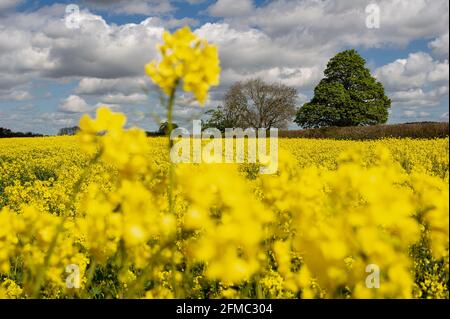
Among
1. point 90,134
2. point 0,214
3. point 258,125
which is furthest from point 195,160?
point 258,125

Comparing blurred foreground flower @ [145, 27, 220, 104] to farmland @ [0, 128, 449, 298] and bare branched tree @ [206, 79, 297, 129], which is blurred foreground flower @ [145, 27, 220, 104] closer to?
farmland @ [0, 128, 449, 298]

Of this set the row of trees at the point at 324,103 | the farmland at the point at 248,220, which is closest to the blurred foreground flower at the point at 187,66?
the farmland at the point at 248,220

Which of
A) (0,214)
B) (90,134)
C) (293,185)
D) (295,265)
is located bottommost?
(295,265)

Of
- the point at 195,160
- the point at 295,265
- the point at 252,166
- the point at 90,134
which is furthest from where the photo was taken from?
the point at 252,166

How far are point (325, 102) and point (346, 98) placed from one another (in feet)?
6.17

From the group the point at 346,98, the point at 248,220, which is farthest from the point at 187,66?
the point at 346,98

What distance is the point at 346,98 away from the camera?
39.2m

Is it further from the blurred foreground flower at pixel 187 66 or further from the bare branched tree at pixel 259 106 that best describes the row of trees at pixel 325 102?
the blurred foreground flower at pixel 187 66

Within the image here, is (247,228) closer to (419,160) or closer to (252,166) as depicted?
(419,160)

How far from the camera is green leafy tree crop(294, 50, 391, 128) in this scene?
38.9 meters

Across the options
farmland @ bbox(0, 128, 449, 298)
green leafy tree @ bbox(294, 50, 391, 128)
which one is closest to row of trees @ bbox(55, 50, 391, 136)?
green leafy tree @ bbox(294, 50, 391, 128)

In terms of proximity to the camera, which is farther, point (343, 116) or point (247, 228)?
point (343, 116)
